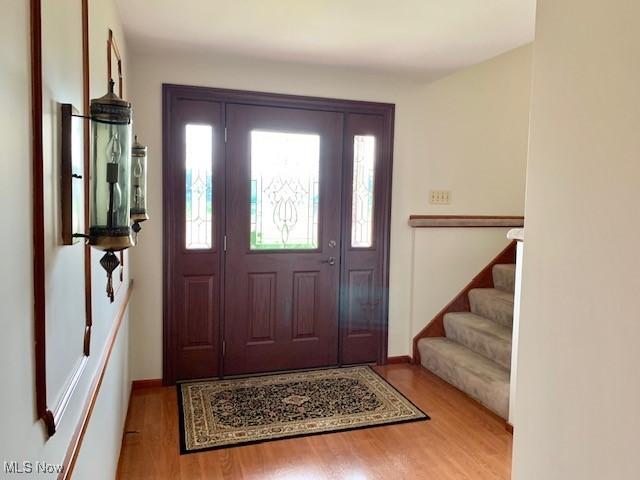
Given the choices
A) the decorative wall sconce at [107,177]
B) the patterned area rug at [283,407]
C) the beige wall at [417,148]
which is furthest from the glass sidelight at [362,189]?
the decorative wall sconce at [107,177]

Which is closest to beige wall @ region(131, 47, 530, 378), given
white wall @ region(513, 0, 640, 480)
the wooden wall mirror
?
the wooden wall mirror

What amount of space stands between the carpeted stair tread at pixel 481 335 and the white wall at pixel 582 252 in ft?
6.57

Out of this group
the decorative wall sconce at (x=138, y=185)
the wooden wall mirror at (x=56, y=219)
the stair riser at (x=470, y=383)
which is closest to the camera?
the wooden wall mirror at (x=56, y=219)

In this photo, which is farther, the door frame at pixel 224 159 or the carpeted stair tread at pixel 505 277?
the carpeted stair tread at pixel 505 277

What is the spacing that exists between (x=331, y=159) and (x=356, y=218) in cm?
51

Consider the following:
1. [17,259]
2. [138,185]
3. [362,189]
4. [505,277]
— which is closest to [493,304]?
[505,277]

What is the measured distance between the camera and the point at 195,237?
3453 millimetres

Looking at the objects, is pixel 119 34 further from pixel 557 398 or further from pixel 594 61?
pixel 557 398

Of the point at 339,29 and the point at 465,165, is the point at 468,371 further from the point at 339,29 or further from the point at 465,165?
the point at 339,29

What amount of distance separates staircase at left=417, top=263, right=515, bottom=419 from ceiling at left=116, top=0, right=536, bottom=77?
186 cm

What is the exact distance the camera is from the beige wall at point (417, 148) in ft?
10.9

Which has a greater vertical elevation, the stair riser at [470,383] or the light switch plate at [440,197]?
the light switch plate at [440,197]

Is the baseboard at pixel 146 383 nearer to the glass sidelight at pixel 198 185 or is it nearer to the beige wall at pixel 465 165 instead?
the glass sidelight at pixel 198 185

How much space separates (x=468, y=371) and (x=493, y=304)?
71 centimetres
